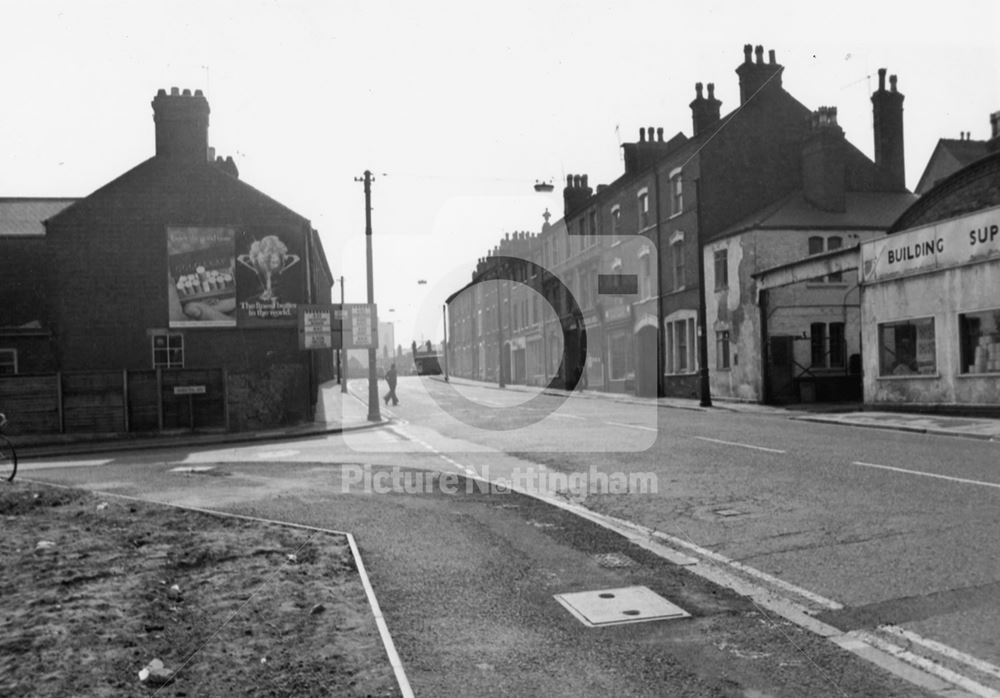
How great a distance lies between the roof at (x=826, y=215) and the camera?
1286 inches

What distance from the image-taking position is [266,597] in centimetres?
600

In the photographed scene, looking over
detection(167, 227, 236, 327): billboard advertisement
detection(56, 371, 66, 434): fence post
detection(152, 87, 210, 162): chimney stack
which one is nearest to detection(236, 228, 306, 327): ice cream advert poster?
detection(167, 227, 236, 327): billboard advertisement

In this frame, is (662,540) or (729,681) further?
(662,540)

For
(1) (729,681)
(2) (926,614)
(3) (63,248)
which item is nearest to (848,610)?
(2) (926,614)

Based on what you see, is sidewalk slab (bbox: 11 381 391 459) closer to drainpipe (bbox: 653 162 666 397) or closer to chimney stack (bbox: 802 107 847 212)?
drainpipe (bbox: 653 162 666 397)

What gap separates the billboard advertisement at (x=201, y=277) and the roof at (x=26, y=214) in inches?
343

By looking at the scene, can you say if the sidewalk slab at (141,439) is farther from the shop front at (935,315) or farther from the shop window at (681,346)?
the shop window at (681,346)

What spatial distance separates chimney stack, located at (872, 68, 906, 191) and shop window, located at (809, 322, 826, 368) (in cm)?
936

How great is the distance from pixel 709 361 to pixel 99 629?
33314mm

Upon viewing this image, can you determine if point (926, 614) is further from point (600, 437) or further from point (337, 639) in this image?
point (600, 437)

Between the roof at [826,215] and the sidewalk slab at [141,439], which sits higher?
the roof at [826,215]

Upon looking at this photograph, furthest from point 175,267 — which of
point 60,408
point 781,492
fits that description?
point 781,492

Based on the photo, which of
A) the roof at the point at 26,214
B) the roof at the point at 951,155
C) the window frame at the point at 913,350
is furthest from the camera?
the roof at the point at 951,155
